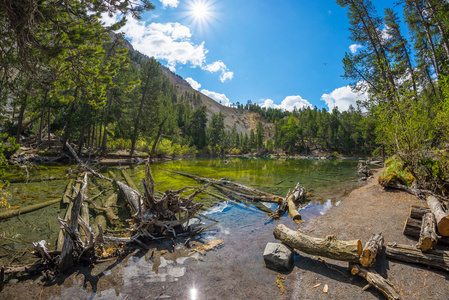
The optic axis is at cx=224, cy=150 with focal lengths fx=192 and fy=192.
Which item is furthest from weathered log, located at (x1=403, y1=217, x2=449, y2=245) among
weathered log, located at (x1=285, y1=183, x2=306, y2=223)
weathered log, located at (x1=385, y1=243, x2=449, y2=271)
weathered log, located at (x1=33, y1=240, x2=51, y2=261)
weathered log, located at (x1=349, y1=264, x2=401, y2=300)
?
weathered log, located at (x1=33, y1=240, x2=51, y2=261)

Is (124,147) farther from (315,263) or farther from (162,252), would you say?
(315,263)

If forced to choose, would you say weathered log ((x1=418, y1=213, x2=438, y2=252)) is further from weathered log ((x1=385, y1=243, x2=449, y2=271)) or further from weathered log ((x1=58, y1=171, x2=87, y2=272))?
weathered log ((x1=58, y1=171, x2=87, y2=272))

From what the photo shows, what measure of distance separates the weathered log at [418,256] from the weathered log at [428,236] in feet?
0.48

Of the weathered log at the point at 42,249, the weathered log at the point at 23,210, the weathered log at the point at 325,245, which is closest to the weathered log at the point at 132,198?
the weathered log at the point at 42,249

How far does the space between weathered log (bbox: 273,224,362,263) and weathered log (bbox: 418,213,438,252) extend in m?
1.65

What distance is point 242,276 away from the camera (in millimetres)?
4895

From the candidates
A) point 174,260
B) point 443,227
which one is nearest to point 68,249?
point 174,260

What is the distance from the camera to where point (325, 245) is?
500 centimetres

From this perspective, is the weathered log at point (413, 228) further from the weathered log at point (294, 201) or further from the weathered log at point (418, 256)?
the weathered log at point (294, 201)

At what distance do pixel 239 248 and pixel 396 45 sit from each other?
24.7m

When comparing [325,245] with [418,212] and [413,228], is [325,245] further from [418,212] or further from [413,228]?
[418,212]

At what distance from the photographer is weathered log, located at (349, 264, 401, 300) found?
365 cm

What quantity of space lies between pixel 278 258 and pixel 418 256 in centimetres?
329

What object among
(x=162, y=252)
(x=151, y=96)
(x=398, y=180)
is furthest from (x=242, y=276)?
(x=151, y=96)
